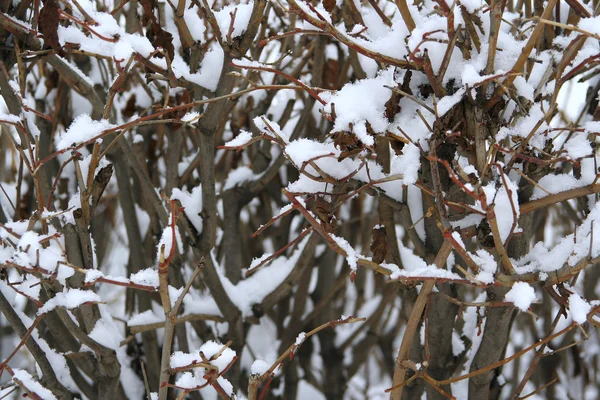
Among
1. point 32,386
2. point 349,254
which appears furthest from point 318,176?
point 32,386

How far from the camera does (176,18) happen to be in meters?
1.46

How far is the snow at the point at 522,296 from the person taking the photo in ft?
3.20

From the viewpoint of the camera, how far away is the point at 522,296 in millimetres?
991

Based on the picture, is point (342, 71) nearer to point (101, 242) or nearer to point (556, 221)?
point (101, 242)

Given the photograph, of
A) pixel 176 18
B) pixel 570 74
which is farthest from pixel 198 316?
pixel 570 74

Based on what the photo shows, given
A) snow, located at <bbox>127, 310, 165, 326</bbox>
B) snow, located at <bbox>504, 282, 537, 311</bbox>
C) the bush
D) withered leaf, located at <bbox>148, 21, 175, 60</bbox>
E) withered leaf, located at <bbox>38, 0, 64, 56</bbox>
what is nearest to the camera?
snow, located at <bbox>504, 282, 537, 311</bbox>

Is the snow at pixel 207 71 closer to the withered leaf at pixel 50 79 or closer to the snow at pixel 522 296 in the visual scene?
the withered leaf at pixel 50 79

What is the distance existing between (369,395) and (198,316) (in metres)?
2.11

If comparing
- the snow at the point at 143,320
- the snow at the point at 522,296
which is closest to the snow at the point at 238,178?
the snow at the point at 143,320

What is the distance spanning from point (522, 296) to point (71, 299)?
3.07 feet

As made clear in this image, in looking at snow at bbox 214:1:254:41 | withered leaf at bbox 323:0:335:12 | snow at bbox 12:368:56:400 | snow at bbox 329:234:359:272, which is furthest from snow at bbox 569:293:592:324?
snow at bbox 12:368:56:400

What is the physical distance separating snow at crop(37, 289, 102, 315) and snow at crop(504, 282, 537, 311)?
87 centimetres

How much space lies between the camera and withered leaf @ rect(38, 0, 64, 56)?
1.26 meters

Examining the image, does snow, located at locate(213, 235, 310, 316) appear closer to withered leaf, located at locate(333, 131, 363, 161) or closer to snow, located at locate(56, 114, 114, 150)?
snow, located at locate(56, 114, 114, 150)
